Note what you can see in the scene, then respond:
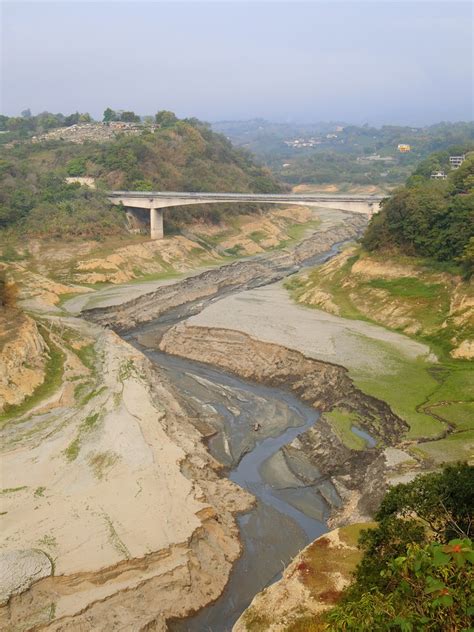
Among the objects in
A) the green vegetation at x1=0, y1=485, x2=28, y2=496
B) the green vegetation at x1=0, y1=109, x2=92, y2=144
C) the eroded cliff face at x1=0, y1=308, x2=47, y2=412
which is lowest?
the green vegetation at x1=0, y1=485, x2=28, y2=496

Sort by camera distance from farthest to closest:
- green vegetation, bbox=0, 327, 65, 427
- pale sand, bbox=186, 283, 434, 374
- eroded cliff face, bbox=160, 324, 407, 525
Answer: pale sand, bbox=186, 283, 434, 374 < green vegetation, bbox=0, 327, 65, 427 < eroded cliff face, bbox=160, 324, 407, 525

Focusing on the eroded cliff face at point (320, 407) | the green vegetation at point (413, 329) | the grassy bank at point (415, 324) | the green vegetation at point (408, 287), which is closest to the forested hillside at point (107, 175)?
the grassy bank at point (415, 324)

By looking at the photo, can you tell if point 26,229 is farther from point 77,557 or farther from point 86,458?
point 77,557

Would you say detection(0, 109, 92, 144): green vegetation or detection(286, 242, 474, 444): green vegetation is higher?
detection(0, 109, 92, 144): green vegetation

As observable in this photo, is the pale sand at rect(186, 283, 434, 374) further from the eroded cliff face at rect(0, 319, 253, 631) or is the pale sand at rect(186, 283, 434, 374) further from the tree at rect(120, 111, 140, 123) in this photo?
the tree at rect(120, 111, 140, 123)

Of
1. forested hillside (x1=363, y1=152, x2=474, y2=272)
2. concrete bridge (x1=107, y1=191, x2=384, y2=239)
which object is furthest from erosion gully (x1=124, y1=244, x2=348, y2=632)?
concrete bridge (x1=107, y1=191, x2=384, y2=239)

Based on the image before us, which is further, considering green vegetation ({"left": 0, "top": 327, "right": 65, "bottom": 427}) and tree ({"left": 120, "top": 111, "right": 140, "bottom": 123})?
tree ({"left": 120, "top": 111, "right": 140, "bottom": 123})
